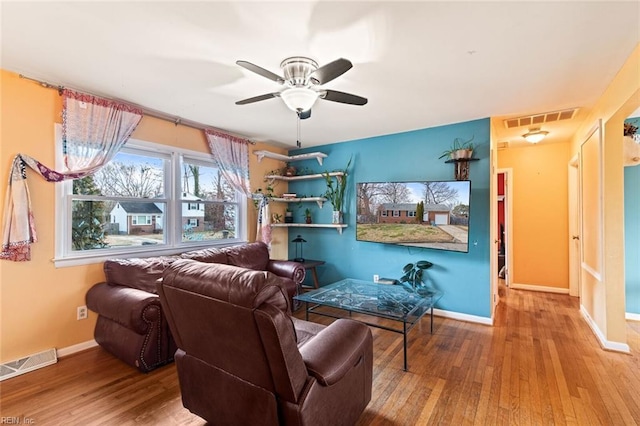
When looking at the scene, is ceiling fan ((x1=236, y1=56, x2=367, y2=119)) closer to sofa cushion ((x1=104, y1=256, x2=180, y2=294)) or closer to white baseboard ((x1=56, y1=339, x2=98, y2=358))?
sofa cushion ((x1=104, y1=256, x2=180, y2=294))

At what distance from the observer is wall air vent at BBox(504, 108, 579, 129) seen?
326 cm

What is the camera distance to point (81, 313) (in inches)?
106

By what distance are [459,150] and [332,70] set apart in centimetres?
221

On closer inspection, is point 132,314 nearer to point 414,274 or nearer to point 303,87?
point 303,87

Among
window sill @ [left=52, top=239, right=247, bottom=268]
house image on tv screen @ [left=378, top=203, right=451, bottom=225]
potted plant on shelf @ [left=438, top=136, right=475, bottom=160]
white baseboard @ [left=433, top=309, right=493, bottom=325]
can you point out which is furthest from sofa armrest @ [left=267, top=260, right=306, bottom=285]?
potted plant on shelf @ [left=438, top=136, right=475, bottom=160]

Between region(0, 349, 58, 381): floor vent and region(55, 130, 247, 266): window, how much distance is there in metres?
0.78

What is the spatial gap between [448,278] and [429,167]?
4.83 ft

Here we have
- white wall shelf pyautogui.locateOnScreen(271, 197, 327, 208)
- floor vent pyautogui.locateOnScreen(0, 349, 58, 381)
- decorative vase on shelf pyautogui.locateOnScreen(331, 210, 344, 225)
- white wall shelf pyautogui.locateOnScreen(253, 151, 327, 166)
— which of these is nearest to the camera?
floor vent pyautogui.locateOnScreen(0, 349, 58, 381)

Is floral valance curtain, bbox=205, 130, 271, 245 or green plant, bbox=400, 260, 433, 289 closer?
green plant, bbox=400, 260, 433, 289

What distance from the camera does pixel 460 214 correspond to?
332 cm

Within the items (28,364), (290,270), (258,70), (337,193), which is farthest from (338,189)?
(28,364)

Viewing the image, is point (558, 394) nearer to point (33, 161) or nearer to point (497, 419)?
point (497, 419)

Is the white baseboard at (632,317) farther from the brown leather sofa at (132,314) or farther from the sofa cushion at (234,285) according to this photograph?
the brown leather sofa at (132,314)

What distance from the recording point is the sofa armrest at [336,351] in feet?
4.56
